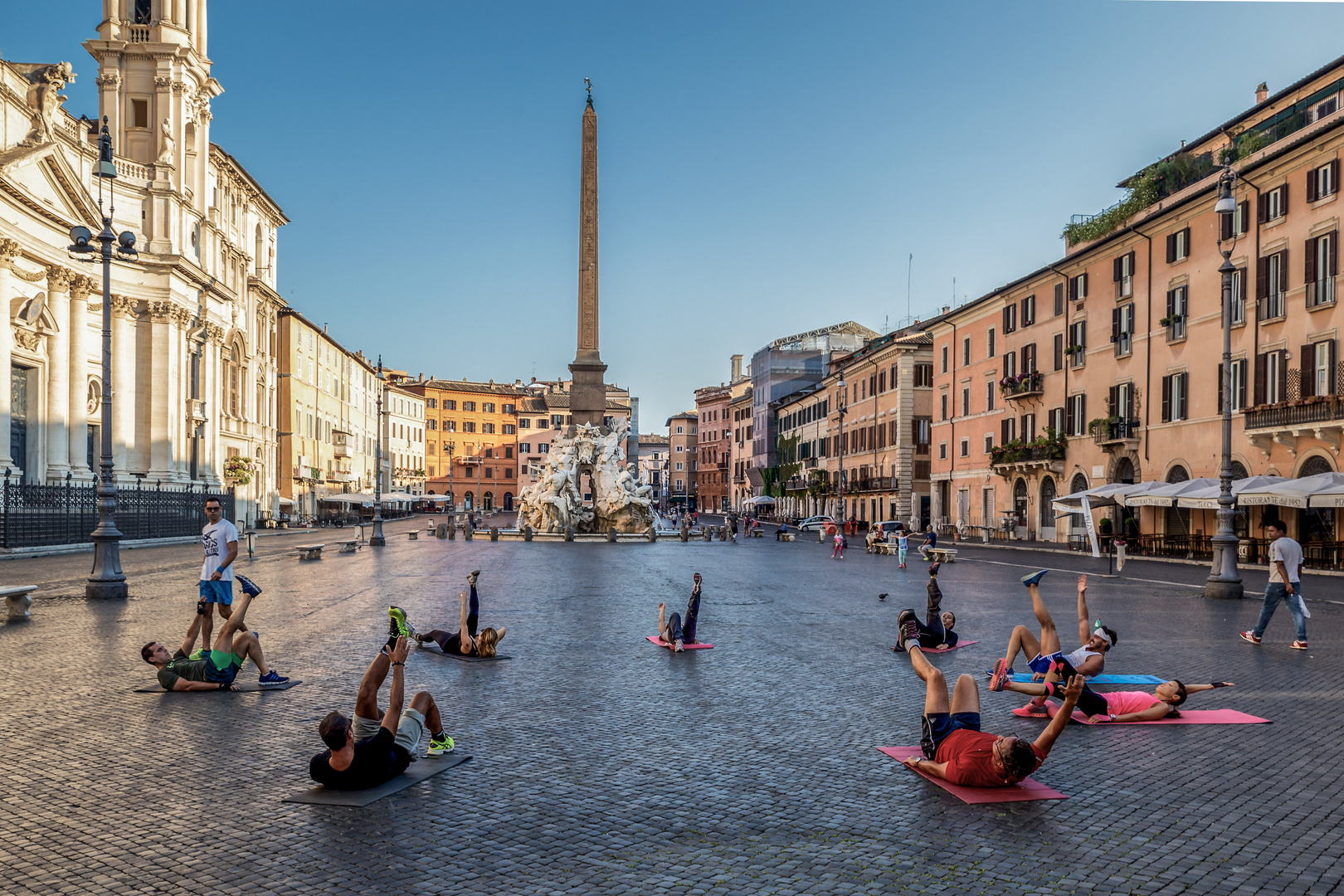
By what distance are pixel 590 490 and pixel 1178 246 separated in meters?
26.0

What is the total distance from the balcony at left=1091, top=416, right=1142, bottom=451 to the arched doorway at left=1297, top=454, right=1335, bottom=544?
27.8 ft

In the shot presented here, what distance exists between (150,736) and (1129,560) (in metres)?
31.2

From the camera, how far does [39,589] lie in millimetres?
18703

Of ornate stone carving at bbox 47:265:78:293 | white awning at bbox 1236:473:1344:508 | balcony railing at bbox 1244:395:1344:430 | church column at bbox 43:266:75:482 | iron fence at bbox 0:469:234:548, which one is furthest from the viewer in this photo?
church column at bbox 43:266:75:482

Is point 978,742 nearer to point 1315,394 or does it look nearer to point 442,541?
point 1315,394

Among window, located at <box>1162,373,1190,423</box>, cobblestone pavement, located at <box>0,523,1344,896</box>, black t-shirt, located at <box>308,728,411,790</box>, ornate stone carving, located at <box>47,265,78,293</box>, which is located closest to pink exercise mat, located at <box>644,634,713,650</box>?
cobblestone pavement, located at <box>0,523,1344,896</box>

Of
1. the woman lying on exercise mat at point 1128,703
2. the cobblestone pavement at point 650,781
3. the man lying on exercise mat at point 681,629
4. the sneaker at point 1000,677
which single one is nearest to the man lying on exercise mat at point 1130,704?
the woman lying on exercise mat at point 1128,703

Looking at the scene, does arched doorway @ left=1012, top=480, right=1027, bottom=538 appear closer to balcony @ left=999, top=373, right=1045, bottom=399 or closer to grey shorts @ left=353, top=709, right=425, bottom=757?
balcony @ left=999, top=373, right=1045, bottom=399

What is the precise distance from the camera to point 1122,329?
3784 centimetres

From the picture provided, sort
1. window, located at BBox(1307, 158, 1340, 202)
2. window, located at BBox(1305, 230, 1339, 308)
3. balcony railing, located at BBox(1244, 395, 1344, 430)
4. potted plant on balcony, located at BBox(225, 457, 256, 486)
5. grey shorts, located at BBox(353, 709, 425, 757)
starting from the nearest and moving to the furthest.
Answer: grey shorts, located at BBox(353, 709, 425, 757) < balcony railing, located at BBox(1244, 395, 1344, 430) < window, located at BBox(1307, 158, 1340, 202) < window, located at BBox(1305, 230, 1339, 308) < potted plant on balcony, located at BBox(225, 457, 256, 486)

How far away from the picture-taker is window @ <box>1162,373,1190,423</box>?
33719 millimetres

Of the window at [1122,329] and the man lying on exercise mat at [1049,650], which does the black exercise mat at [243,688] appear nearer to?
the man lying on exercise mat at [1049,650]

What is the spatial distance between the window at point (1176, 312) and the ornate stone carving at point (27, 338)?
135 feet

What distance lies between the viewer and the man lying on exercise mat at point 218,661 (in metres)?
8.83
